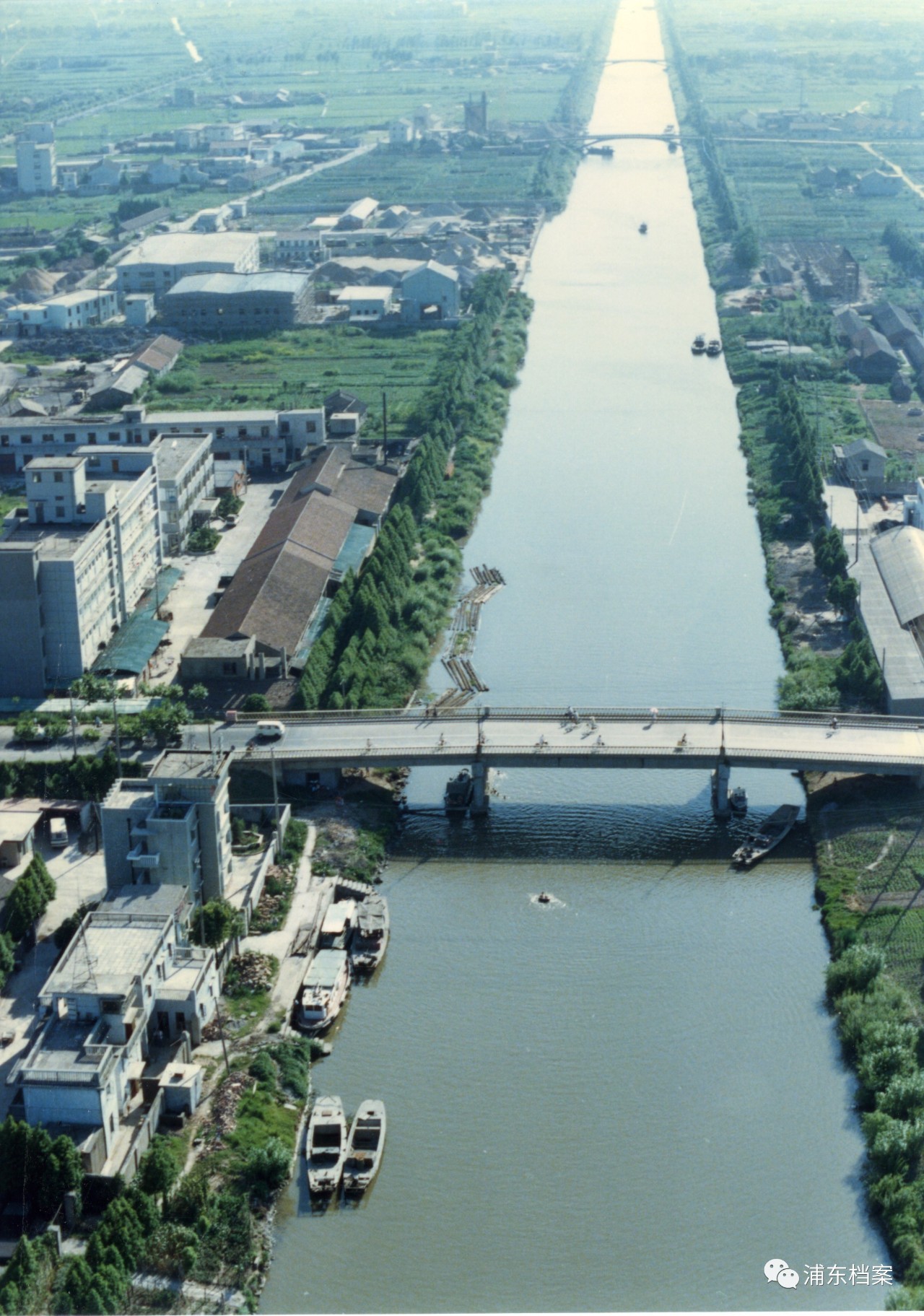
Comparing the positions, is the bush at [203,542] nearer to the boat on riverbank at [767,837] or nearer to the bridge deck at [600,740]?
the bridge deck at [600,740]

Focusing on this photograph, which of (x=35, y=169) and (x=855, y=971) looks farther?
(x=35, y=169)

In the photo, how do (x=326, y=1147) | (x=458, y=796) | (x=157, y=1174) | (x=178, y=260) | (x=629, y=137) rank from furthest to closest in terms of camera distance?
(x=629, y=137) < (x=178, y=260) < (x=458, y=796) < (x=326, y=1147) < (x=157, y=1174)

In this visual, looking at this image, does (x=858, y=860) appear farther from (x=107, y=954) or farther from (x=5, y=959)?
(x=5, y=959)

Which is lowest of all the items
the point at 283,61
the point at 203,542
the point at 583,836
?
the point at 583,836

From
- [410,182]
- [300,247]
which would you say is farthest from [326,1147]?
[410,182]

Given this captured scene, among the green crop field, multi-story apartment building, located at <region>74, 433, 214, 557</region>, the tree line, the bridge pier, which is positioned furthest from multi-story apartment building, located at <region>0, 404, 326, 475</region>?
the bridge pier

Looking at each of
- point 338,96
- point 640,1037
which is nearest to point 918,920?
point 640,1037

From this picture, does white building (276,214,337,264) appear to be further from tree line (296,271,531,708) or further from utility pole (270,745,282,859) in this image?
utility pole (270,745,282,859)
